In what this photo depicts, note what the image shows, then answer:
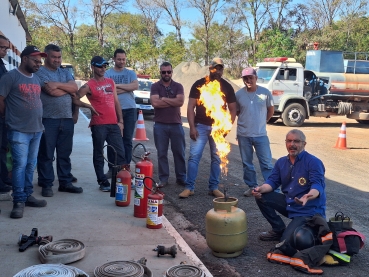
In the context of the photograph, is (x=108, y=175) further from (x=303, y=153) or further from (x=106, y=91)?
(x=303, y=153)

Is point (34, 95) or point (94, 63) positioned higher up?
point (94, 63)

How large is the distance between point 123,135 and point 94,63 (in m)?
1.55

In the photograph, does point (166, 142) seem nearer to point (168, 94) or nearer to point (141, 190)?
point (168, 94)

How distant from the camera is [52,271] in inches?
137

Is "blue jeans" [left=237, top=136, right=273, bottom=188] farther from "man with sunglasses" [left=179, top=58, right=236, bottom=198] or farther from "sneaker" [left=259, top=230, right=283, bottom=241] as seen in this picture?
"sneaker" [left=259, top=230, right=283, bottom=241]

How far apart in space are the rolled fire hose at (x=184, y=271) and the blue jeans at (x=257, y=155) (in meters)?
3.20

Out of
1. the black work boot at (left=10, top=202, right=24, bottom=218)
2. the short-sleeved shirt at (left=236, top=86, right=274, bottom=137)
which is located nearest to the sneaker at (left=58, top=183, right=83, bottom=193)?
the black work boot at (left=10, top=202, right=24, bottom=218)

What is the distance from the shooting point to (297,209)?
463 cm

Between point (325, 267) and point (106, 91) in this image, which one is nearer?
point (325, 267)

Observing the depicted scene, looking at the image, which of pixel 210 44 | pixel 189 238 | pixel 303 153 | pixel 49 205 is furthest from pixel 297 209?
pixel 210 44

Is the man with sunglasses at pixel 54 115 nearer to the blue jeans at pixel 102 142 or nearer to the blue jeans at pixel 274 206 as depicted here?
the blue jeans at pixel 102 142

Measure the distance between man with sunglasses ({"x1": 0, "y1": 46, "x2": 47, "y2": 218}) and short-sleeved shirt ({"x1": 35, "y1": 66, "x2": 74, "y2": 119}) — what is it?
57 centimetres

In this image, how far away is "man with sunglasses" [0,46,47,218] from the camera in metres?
5.10

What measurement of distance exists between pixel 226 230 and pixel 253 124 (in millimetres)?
2703
